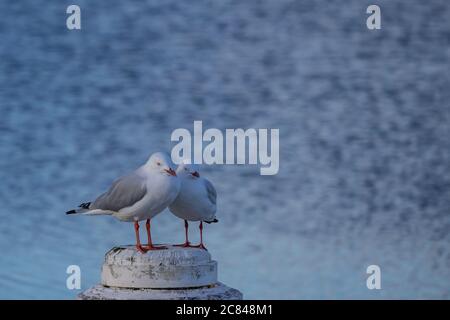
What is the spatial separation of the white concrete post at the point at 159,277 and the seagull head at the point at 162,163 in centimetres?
46

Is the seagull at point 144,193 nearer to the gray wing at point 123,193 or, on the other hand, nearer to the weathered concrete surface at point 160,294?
the gray wing at point 123,193

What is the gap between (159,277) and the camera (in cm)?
408

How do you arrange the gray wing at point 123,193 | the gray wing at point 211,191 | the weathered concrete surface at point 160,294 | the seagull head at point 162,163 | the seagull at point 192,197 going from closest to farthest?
the weathered concrete surface at point 160,294, the seagull head at point 162,163, the gray wing at point 123,193, the seagull at point 192,197, the gray wing at point 211,191

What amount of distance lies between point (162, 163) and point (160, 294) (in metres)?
0.74

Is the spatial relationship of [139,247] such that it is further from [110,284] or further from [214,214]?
[214,214]

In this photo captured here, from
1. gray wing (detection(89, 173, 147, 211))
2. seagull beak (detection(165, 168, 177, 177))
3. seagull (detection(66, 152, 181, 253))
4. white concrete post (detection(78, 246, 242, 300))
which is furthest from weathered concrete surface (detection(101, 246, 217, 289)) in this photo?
seagull beak (detection(165, 168, 177, 177))

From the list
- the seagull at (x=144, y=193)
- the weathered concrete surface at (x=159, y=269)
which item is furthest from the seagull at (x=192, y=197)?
the weathered concrete surface at (x=159, y=269)

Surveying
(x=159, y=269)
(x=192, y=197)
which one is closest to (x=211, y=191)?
(x=192, y=197)

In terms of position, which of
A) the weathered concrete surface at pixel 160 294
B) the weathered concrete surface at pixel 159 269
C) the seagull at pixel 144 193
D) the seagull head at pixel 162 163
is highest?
the seagull head at pixel 162 163

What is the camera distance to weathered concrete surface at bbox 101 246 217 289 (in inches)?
161

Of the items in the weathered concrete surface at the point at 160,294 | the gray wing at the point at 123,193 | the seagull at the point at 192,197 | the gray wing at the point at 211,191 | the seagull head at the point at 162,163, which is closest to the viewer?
the weathered concrete surface at the point at 160,294

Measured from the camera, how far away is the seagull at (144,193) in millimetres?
4176

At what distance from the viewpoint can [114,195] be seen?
14.5 feet
